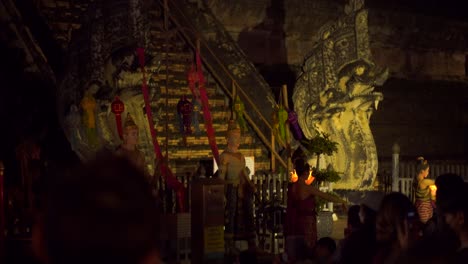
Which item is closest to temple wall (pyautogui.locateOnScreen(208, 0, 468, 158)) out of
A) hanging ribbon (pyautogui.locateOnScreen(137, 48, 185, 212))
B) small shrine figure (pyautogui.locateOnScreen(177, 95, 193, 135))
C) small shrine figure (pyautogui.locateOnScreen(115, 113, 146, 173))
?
small shrine figure (pyautogui.locateOnScreen(177, 95, 193, 135))

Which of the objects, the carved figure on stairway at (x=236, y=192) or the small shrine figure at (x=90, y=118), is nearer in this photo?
the carved figure on stairway at (x=236, y=192)

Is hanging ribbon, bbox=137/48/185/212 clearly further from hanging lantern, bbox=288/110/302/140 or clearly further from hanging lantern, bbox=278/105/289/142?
hanging lantern, bbox=288/110/302/140

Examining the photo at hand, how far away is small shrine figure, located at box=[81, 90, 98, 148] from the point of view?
11.0 metres

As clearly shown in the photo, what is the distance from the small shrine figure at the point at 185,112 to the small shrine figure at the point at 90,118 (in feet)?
4.39

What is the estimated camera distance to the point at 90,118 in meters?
11.0

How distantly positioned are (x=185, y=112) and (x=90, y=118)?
1.47m

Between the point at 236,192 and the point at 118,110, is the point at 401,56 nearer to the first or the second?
the point at 236,192

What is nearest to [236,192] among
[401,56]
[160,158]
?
[160,158]

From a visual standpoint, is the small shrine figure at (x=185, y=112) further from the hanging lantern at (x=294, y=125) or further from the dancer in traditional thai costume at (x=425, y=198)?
the dancer in traditional thai costume at (x=425, y=198)

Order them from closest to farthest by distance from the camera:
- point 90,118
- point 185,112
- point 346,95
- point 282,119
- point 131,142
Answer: point 131,142 < point 90,118 < point 185,112 < point 282,119 < point 346,95

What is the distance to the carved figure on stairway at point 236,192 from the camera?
10477 millimetres

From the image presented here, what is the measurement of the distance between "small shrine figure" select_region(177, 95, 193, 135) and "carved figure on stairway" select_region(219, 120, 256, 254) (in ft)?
3.28

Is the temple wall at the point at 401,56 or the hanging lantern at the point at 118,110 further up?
the temple wall at the point at 401,56

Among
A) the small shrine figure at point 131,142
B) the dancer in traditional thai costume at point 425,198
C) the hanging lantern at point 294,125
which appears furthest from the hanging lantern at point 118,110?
the dancer in traditional thai costume at point 425,198
